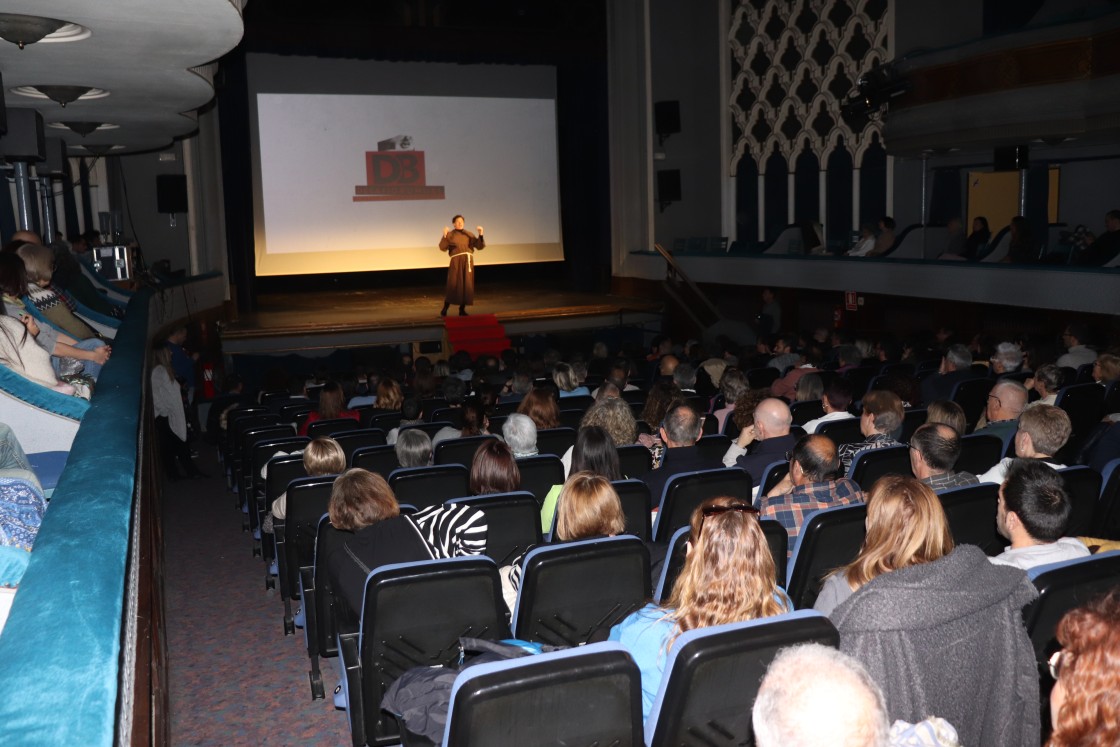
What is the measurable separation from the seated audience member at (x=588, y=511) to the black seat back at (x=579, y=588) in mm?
209

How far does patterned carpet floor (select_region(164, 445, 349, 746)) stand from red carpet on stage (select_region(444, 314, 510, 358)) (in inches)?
270

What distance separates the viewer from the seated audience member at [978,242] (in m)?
11.7

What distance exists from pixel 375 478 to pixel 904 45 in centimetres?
1240

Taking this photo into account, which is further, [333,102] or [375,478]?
[333,102]

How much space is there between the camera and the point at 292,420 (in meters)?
7.05

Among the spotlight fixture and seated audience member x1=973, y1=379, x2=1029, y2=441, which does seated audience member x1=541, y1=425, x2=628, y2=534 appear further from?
the spotlight fixture

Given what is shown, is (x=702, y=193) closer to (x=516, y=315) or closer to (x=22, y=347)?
(x=516, y=315)

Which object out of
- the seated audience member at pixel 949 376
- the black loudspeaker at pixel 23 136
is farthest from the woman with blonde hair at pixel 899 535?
the black loudspeaker at pixel 23 136

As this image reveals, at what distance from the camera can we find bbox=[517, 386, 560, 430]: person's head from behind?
18.0ft

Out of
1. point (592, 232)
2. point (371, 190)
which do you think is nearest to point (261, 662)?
point (371, 190)

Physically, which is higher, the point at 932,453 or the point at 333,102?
the point at 333,102

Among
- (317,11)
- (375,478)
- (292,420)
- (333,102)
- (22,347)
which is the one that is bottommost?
(292,420)

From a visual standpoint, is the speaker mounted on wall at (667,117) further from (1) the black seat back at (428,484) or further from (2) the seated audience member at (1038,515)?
(2) the seated audience member at (1038,515)

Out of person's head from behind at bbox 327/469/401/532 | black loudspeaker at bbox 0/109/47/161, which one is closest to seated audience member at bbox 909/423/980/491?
person's head from behind at bbox 327/469/401/532
